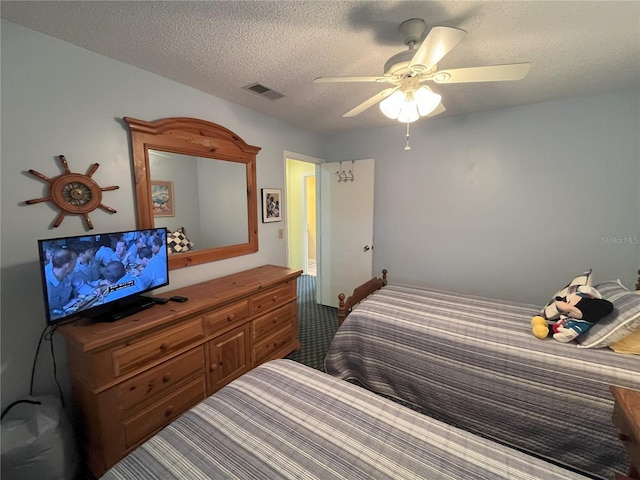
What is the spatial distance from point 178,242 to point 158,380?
3.32 feet

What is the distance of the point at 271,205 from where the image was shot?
9.75ft

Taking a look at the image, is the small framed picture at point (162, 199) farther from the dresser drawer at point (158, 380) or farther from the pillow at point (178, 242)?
the dresser drawer at point (158, 380)

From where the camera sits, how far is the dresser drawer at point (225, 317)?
73.6 inches

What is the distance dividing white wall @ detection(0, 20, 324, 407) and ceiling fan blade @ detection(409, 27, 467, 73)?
1.83 metres

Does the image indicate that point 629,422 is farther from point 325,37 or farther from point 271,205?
point 271,205

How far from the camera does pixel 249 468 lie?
2.85ft

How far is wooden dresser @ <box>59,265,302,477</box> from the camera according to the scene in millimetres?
1402

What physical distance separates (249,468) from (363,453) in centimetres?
38

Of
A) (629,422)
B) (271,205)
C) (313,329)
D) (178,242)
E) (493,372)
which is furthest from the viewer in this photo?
(313,329)

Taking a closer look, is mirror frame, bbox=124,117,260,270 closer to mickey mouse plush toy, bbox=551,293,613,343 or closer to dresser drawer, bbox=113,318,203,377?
dresser drawer, bbox=113,318,203,377

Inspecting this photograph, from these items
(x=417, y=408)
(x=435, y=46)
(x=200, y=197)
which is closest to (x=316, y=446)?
(x=417, y=408)

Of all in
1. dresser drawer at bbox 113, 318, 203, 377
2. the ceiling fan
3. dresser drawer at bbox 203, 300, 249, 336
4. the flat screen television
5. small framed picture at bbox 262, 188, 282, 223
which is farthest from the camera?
small framed picture at bbox 262, 188, 282, 223

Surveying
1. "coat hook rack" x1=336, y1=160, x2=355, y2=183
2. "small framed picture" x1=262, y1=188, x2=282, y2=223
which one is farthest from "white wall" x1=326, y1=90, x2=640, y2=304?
"small framed picture" x1=262, y1=188, x2=282, y2=223

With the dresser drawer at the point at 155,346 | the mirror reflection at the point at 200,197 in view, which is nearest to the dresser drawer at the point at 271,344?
the dresser drawer at the point at 155,346
